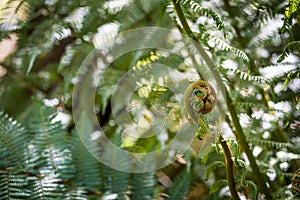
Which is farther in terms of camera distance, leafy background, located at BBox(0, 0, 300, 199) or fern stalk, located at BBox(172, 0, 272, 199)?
leafy background, located at BBox(0, 0, 300, 199)

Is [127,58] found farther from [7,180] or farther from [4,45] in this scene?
[4,45]

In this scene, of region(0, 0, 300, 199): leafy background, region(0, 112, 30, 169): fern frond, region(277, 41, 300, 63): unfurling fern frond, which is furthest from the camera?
region(0, 112, 30, 169): fern frond

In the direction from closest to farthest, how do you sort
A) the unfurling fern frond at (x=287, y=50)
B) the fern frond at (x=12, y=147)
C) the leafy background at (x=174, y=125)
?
the unfurling fern frond at (x=287, y=50) → the leafy background at (x=174, y=125) → the fern frond at (x=12, y=147)

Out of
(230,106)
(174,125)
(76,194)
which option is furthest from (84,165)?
(230,106)

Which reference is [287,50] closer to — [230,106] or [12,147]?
[230,106]

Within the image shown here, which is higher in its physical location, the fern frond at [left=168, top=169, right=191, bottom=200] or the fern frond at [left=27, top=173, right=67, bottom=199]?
the fern frond at [left=27, top=173, right=67, bottom=199]

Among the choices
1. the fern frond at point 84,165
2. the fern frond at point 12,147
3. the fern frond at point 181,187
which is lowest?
the fern frond at point 181,187

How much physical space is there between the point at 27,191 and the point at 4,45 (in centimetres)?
126

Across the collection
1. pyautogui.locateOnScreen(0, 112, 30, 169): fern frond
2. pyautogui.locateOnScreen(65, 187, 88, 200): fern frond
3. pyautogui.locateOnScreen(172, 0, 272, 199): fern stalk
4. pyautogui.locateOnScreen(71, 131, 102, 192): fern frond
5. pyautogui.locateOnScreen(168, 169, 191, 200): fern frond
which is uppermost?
pyautogui.locateOnScreen(172, 0, 272, 199): fern stalk

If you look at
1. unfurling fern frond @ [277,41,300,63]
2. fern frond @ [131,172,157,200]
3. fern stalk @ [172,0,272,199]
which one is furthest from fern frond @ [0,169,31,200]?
unfurling fern frond @ [277,41,300,63]

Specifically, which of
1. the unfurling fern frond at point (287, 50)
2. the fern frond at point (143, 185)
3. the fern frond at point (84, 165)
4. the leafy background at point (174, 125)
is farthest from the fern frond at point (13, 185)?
the unfurling fern frond at point (287, 50)

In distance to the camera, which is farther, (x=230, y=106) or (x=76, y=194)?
(x=76, y=194)

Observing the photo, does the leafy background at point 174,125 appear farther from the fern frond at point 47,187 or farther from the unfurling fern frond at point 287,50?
the unfurling fern frond at point 287,50

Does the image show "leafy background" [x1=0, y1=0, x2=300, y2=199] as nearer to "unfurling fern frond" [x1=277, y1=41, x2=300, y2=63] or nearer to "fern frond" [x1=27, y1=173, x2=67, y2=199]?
"fern frond" [x1=27, y1=173, x2=67, y2=199]
